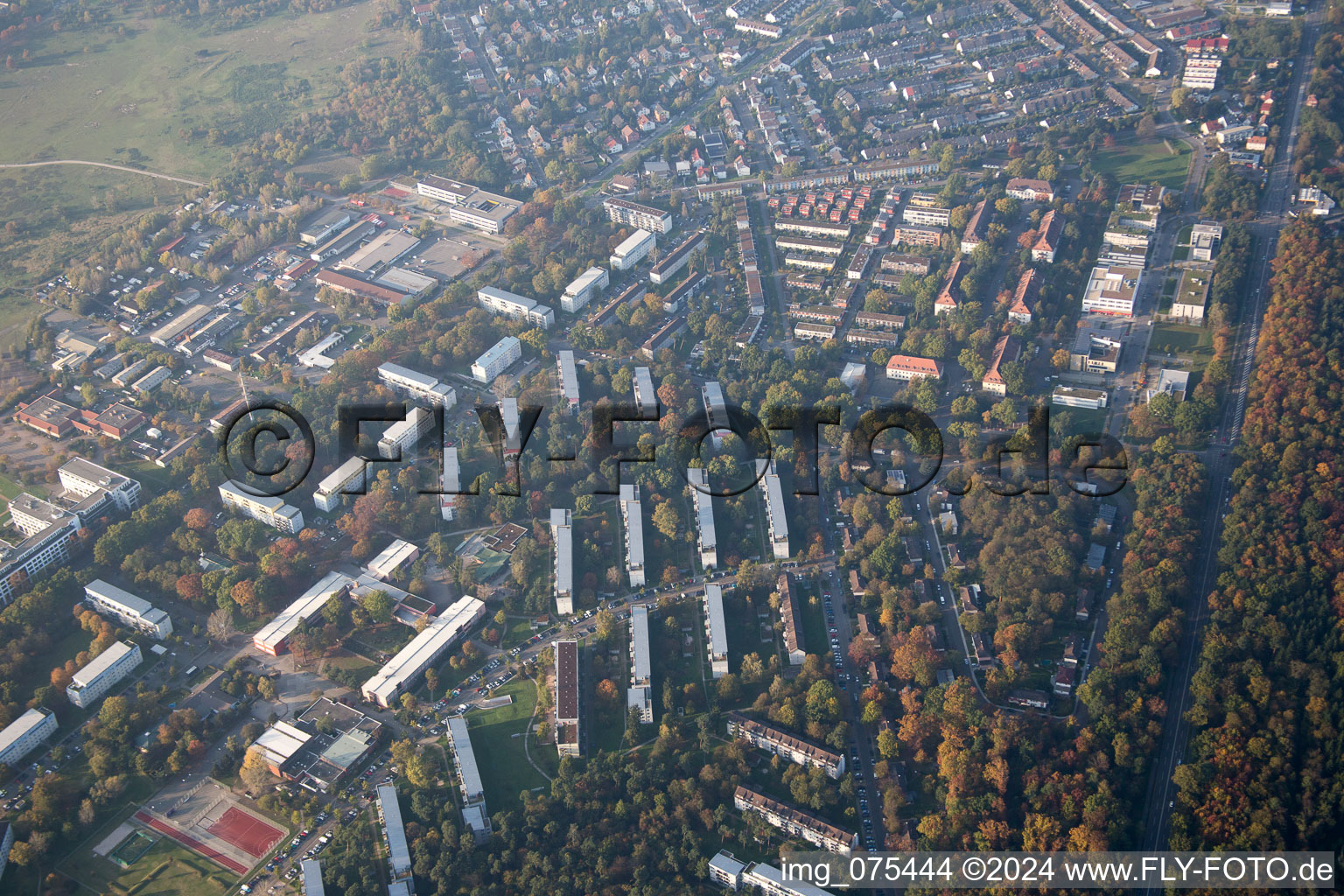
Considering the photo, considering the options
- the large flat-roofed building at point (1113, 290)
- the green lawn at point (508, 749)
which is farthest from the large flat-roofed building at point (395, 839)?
the large flat-roofed building at point (1113, 290)

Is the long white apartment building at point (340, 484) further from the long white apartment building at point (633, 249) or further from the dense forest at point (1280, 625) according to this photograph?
the dense forest at point (1280, 625)

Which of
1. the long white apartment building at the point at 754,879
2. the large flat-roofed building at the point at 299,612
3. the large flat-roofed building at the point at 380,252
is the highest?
the large flat-roofed building at the point at 380,252

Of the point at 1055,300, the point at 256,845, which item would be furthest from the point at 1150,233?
the point at 256,845

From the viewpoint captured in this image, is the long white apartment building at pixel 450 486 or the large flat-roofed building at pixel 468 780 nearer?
the large flat-roofed building at pixel 468 780

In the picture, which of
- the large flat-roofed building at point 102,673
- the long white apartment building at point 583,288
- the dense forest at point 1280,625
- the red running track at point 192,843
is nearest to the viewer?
the dense forest at point 1280,625

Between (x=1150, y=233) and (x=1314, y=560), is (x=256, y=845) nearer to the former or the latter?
(x=1314, y=560)

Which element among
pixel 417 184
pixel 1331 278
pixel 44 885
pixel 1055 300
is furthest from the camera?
pixel 417 184
